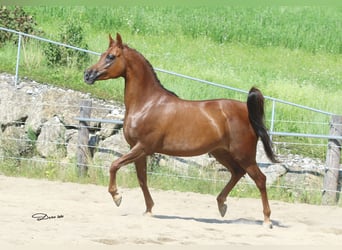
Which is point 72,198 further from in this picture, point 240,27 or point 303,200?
point 240,27

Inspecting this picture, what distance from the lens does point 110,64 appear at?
10.1 meters

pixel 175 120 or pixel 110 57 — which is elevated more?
pixel 110 57

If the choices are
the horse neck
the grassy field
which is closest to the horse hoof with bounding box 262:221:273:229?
the horse neck

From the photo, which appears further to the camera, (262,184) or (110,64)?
(262,184)

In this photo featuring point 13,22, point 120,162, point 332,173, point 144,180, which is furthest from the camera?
point 13,22

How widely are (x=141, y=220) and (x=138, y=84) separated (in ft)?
5.55

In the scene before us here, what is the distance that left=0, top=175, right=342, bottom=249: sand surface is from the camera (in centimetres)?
868

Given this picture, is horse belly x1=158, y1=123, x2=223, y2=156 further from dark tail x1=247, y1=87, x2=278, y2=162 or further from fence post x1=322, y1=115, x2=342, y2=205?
fence post x1=322, y1=115, x2=342, y2=205

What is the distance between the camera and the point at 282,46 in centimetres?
2198

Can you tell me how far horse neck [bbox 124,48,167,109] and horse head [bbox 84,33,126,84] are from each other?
0.11 metres

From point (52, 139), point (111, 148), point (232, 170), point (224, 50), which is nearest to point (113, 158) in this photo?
point (111, 148)

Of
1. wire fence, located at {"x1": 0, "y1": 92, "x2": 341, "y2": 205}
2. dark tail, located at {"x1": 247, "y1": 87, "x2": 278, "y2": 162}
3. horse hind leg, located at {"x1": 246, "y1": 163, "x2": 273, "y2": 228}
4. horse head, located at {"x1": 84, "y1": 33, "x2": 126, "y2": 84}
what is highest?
horse head, located at {"x1": 84, "y1": 33, "x2": 126, "y2": 84}

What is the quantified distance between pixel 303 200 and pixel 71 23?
767 cm

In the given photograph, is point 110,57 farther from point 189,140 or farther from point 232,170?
point 232,170
